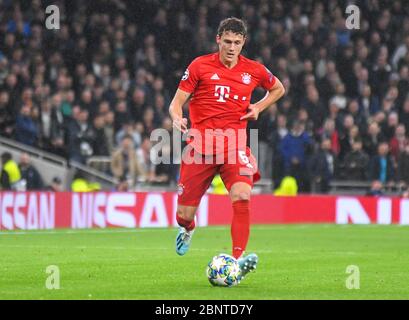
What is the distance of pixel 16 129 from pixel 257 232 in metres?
5.03

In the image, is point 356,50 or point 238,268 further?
point 356,50

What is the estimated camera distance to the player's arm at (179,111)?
10.2m

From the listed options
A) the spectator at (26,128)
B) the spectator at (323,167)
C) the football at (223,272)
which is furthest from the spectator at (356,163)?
the football at (223,272)

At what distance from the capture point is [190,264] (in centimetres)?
1224

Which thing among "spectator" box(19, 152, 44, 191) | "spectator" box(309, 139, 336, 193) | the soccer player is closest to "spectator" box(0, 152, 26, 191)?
"spectator" box(19, 152, 44, 191)

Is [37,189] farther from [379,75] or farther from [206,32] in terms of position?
[379,75]

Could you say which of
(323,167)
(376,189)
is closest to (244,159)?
(323,167)

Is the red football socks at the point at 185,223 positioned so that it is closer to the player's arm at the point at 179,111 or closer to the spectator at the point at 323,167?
the player's arm at the point at 179,111

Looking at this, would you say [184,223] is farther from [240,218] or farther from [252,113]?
[252,113]

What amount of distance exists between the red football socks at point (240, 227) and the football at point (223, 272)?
13.7 inches

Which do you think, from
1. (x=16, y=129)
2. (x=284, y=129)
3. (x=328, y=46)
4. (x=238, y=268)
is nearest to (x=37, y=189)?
(x=16, y=129)

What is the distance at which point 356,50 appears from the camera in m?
27.1
